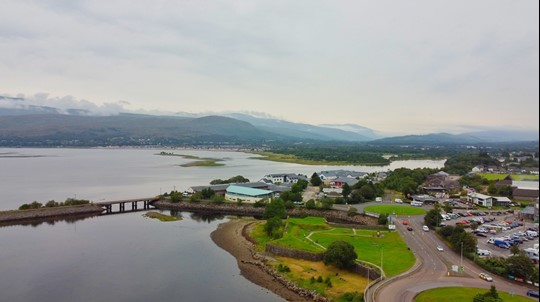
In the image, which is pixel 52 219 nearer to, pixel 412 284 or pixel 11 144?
pixel 412 284

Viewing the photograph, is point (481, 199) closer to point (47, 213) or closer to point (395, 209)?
point (395, 209)

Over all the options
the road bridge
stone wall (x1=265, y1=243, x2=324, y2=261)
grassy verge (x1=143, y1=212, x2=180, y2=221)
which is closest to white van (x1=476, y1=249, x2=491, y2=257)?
stone wall (x1=265, y1=243, x2=324, y2=261)

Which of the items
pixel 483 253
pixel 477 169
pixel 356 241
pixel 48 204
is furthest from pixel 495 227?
pixel 477 169

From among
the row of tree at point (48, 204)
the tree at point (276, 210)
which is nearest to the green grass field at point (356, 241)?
the tree at point (276, 210)

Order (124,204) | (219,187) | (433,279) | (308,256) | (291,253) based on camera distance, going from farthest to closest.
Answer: (219,187) → (124,204) → (291,253) → (308,256) → (433,279)

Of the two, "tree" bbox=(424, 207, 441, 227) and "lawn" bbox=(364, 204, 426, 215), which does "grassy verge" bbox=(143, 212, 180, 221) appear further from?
"tree" bbox=(424, 207, 441, 227)
